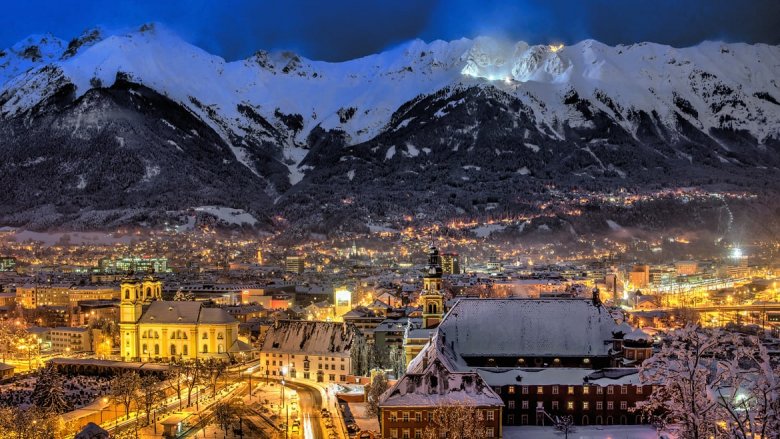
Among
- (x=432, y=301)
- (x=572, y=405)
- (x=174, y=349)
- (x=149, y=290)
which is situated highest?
(x=149, y=290)

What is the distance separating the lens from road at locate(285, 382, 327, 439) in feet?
143

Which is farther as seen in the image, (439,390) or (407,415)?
(439,390)

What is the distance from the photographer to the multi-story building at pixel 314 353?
61.7m

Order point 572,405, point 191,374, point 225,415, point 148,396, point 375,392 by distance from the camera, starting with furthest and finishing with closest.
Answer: point 191,374 → point 375,392 → point 148,396 → point 572,405 → point 225,415

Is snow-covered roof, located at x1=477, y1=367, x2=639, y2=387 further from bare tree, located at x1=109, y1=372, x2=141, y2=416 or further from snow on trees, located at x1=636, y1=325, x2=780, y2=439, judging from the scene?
bare tree, located at x1=109, y1=372, x2=141, y2=416

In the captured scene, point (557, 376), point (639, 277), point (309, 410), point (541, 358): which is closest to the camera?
point (557, 376)

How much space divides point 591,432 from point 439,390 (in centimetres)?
839

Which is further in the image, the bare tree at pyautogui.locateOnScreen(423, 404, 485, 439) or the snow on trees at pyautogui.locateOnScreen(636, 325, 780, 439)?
the bare tree at pyautogui.locateOnScreen(423, 404, 485, 439)

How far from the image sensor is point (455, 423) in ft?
131

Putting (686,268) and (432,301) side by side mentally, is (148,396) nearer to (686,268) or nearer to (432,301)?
(432,301)

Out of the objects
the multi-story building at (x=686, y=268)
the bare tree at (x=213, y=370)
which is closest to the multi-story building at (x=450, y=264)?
the multi-story building at (x=686, y=268)

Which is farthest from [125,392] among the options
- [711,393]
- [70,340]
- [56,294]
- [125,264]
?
[125,264]

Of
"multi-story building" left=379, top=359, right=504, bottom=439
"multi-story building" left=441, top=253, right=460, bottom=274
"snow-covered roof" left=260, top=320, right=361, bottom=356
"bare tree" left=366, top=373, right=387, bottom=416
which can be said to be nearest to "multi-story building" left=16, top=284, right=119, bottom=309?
"multi-story building" left=441, top=253, right=460, bottom=274

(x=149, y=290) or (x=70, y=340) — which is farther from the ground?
(x=149, y=290)
